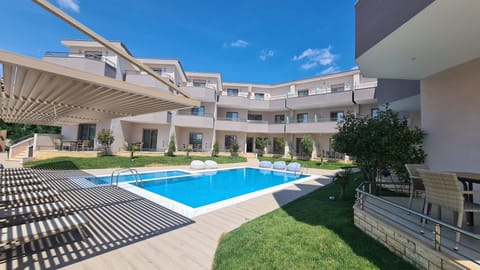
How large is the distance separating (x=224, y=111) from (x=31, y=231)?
23889 millimetres

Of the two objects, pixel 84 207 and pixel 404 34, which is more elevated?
pixel 404 34

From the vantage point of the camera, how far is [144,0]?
44.0 feet

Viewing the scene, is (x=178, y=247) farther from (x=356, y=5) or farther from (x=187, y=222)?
(x=356, y=5)

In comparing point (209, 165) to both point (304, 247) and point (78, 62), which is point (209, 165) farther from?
point (78, 62)

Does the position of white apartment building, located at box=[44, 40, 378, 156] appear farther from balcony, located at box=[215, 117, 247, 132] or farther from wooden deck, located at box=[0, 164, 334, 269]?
wooden deck, located at box=[0, 164, 334, 269]

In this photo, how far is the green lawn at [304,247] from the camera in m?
3.13

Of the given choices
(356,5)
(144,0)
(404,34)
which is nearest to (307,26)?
(144,0)

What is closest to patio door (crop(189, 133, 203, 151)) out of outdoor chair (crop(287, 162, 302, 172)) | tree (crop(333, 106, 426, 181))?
outdoor chair (crop(287, 162, 302, 172))

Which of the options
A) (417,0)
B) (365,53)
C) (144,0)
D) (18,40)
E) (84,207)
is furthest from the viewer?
(144,0)

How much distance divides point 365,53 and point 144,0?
14671 millimetres

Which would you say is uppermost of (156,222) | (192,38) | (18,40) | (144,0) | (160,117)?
(192,38)

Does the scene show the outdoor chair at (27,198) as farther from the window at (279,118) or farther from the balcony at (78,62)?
the window at (279,118)

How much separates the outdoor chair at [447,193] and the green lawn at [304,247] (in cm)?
99

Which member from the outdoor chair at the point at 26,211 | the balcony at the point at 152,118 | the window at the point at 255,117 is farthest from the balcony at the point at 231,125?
the outdoor chair at the point at 26,211
